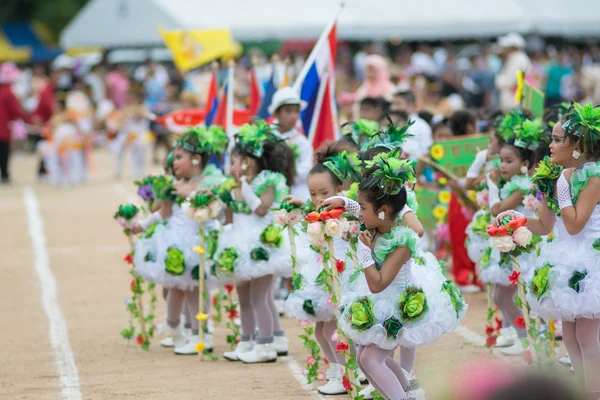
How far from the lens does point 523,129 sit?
306 inches

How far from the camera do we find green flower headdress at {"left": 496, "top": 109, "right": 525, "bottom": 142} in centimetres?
793

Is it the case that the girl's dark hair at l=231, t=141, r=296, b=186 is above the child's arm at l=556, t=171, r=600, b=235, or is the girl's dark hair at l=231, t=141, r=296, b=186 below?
above

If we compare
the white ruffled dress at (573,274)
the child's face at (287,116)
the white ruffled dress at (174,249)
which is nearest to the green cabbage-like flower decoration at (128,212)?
the white ruffled dress at (174,249)

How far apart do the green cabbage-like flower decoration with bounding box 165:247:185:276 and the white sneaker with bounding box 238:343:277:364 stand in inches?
32.7

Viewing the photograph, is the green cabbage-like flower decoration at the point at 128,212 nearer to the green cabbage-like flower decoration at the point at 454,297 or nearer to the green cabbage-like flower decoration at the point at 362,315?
the green cabbage-like flower decoration at the point at 362,315

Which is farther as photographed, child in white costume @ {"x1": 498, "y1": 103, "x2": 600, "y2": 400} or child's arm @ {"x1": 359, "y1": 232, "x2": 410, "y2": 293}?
child in white costume @ {"x1": 498, "y1": 103, "x2": 600, "y2": 400}

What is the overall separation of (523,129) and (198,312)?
3027 millimetres

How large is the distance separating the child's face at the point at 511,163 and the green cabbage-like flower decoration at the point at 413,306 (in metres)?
2.37

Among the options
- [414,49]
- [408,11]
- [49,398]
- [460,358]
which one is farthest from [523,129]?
[414,49]

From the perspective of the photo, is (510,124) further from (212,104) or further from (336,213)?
(212,104)

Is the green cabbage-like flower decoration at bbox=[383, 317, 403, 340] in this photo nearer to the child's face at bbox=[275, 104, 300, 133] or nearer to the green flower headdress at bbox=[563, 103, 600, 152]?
the green flower headdress at bbox=[563, 103, 600, 152]

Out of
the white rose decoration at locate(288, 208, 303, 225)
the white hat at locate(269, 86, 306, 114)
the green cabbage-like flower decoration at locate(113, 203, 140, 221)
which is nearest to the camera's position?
the white rose decoration at locate(288, 208, 303, 225)

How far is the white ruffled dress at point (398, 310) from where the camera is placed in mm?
5785

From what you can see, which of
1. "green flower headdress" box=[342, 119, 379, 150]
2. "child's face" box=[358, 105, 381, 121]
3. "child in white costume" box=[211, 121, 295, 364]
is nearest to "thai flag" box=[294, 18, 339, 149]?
"child's face" box=[358, 105, 381, 121]
